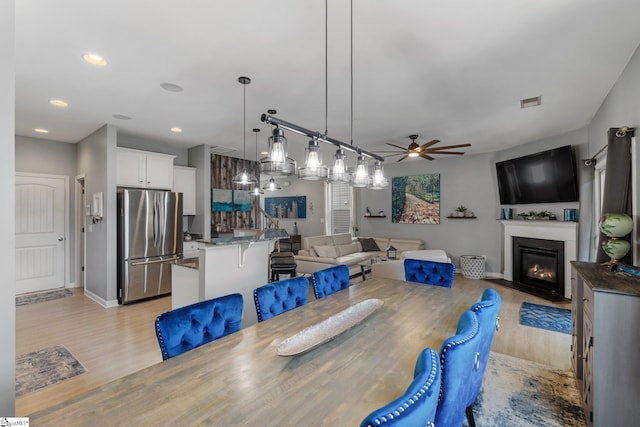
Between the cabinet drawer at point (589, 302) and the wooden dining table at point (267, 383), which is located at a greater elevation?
the cabinet drawer at point (589, 302)

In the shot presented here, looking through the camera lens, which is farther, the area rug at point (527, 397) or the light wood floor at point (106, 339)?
the light wood floor at point (106, 339)

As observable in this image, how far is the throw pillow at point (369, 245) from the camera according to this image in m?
7.48

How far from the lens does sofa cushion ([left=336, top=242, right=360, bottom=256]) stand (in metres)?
6.71

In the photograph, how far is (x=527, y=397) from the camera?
90.9 inches

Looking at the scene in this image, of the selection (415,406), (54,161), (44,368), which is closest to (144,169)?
(54,161)

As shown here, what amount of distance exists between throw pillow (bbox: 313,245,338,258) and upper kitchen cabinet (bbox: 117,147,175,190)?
3.05 m

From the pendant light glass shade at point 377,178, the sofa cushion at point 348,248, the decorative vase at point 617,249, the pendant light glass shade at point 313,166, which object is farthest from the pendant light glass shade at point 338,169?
the sofa cushion at point 348,248

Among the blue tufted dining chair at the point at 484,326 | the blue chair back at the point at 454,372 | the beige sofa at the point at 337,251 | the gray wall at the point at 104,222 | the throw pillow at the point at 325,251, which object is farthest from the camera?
the throw pillow at the point at 325,251

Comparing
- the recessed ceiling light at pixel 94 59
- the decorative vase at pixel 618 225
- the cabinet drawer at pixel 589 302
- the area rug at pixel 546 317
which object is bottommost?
the area rug at pixel 546 317

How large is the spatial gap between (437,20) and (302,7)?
3.04ft

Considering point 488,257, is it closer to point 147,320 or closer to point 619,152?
point 619,152

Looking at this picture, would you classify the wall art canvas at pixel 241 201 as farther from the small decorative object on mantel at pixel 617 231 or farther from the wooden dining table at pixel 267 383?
the small decorative object on mantel at pixel 617 231

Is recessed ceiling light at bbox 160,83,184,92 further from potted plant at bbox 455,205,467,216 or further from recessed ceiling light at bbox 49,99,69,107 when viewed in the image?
potted plant at bbox 455,205,467,216

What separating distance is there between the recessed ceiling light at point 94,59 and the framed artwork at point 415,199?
256 inches
